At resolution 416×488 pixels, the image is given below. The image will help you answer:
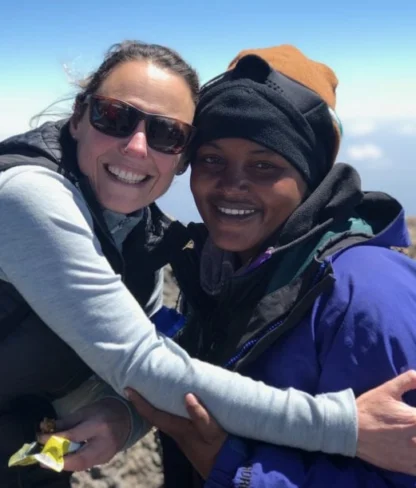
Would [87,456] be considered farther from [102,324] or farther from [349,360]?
[349,360]

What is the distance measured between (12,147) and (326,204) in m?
1.40

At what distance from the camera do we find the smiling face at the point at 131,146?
271cm

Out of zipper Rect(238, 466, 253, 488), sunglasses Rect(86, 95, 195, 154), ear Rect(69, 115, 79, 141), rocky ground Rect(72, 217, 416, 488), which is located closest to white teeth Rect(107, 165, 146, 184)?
sunglasses Rect(86, 95, 195, 154)

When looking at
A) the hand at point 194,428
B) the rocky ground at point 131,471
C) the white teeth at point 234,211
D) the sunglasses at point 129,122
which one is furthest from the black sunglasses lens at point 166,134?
the rocky ground at point 131,471

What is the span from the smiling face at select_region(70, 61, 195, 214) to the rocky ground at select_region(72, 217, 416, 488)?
189cm

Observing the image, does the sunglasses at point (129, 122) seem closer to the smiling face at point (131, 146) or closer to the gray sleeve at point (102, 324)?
the smiling face at point (131, 146)

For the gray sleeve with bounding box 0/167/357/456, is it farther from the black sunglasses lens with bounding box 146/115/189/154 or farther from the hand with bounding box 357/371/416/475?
the black sunglasses lens with bounding box 146/115/189/154

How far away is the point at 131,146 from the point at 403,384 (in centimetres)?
150

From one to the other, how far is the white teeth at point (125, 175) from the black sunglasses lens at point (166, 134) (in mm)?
154

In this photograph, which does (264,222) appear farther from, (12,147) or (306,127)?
(12,147)

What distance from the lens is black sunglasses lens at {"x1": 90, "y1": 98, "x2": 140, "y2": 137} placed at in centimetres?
267

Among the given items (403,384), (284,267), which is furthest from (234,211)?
(403,384)

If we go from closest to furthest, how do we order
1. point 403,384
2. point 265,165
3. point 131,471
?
point 403,384
point 265,165
point 131,471

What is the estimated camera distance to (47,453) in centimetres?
232
